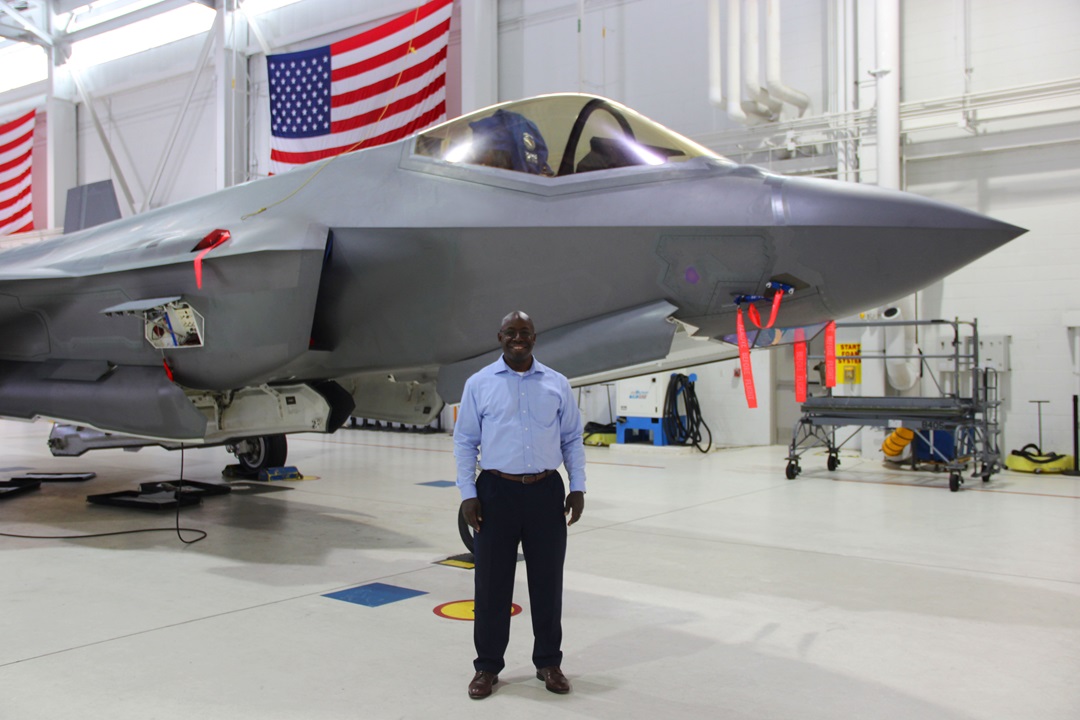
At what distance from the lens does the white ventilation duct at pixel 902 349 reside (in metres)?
11.5

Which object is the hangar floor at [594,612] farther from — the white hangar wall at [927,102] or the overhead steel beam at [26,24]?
the overhead steel beam at [26,24]

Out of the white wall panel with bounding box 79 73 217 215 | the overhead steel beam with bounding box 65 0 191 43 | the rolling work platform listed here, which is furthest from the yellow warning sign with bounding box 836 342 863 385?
the overhead steel beam with bounding box 65 0 191 43

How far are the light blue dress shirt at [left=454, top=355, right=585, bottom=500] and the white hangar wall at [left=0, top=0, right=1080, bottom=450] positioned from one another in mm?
9907

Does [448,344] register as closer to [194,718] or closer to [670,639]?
[670,639]

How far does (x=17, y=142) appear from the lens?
2092 centimetres

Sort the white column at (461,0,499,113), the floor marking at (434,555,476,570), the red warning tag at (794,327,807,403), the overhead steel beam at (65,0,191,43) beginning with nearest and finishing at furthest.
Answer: the red warning tag at (794,327,807,403), the floor marking at (434,555,476,570), the white column at (461,0,499,113), the overhead steel beam at (65,0,191,43)

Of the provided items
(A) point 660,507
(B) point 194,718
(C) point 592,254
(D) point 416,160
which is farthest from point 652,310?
(A) point 660,507

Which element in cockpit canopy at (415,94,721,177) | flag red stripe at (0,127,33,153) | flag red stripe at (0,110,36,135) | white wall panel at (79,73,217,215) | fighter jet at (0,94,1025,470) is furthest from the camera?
flag red stripe at (0,127,33,153)

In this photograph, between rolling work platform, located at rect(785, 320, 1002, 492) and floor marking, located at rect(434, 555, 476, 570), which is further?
rolling work platform, located at rect(785, 320, 1002, 492)

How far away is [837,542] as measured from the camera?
20.5 ft

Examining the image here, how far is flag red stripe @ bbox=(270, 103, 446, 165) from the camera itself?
15.1 meters

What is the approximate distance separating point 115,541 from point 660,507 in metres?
4.41

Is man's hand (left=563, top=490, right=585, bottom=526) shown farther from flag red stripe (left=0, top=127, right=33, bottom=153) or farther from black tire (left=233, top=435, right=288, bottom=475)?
flag red stripe (left=0, top=127, right=33, bottom=153)

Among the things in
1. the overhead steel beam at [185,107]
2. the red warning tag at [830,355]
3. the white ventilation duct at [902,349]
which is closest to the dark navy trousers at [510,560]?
the red warning tag at [830,355]
